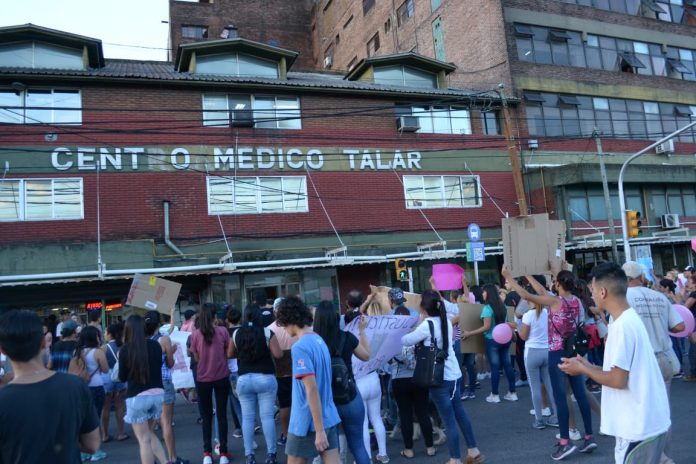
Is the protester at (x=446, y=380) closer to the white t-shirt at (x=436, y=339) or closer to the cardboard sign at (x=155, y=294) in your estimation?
the white t-shirt at (x=436, y=339)

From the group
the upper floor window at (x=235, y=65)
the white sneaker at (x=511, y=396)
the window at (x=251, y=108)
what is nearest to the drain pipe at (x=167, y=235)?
the window at (x=251, y=108)

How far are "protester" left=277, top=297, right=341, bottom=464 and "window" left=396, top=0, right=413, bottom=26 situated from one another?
3157cm

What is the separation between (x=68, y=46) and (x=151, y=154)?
4.75 meters

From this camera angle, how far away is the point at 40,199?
55.0 ft

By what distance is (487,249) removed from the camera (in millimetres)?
20578

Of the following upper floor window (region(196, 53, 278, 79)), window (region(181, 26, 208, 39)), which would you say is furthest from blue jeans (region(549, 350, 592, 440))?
window (region(181, 26, 208, 39))

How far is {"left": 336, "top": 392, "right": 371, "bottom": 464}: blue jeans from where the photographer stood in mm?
5047

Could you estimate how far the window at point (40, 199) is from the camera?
1652 centimetres

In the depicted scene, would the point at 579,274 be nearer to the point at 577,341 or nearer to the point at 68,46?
the point at 577,341

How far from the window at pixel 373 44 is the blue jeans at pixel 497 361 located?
3093 cm

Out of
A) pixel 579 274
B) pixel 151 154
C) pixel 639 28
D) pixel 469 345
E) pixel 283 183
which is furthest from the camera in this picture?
pixel 639 28

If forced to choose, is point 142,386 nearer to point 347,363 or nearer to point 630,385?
point 347,363

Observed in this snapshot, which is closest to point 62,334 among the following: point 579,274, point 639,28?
point 579,274

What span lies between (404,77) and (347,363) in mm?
20613
